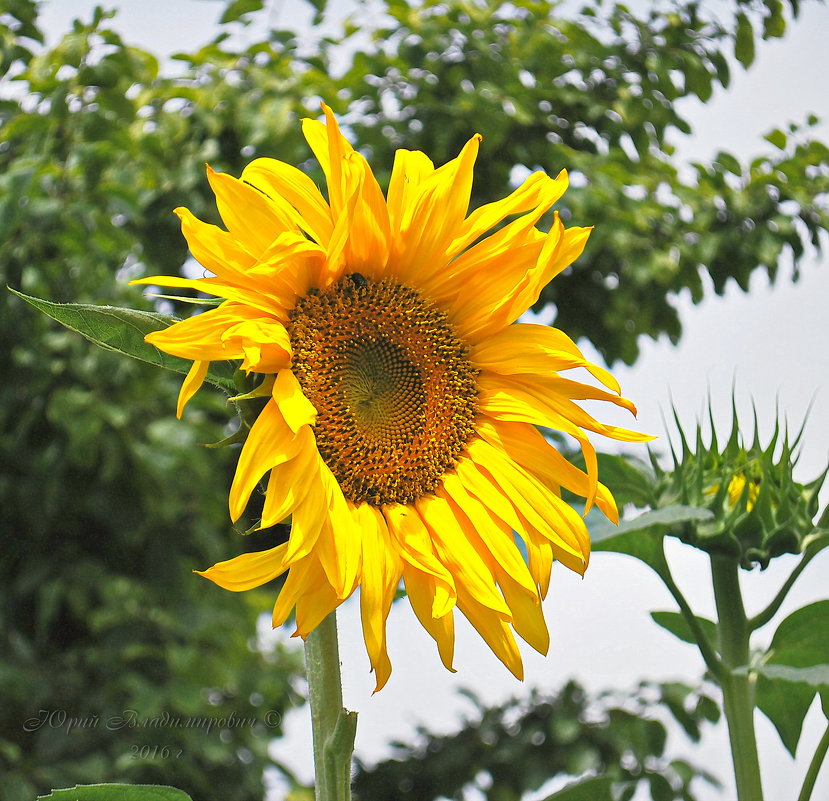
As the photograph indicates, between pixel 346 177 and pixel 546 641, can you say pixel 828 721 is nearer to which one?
pixel 546 641

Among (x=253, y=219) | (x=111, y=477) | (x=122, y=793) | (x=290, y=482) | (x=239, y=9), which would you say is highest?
(x=239, y=9)

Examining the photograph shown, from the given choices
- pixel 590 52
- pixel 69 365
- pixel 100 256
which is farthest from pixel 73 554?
pixel 590 52

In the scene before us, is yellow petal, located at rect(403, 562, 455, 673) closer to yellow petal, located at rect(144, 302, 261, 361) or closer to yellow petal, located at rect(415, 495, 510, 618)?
yellow petal, located at rect(415, 495, 510, 618)

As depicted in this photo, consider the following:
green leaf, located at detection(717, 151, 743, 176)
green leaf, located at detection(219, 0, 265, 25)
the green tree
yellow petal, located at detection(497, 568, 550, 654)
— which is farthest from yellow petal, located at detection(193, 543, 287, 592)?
green leaf, located at detection(717, 151, 743, 176)

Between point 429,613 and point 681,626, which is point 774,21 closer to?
point 681,626

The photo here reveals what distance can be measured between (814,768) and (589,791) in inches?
4.8

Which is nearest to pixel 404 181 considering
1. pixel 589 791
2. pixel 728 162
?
pixel 589 791

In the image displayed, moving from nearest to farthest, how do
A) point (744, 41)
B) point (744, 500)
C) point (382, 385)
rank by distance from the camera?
point (382, 385) → point (744, 500) → point (744, 41)

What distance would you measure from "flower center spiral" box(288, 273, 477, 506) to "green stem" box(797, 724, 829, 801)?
267mm

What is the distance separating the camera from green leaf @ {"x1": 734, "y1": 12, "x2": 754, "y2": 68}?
179 centimetres

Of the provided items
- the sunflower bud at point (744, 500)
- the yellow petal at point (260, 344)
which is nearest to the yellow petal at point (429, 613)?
the yellow petal at point (260, 344)

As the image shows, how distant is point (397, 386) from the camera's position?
0.50 m

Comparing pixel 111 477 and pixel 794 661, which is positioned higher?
pixel 111 477

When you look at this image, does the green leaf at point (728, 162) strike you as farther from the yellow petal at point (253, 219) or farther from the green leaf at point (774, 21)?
the yellow petal at point (253, 219)
